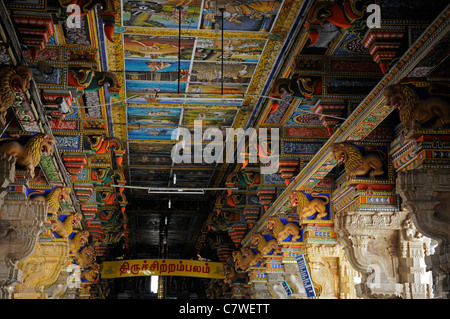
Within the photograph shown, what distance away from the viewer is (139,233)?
30.5 m

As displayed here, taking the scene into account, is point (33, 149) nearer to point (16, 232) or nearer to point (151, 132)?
point (16, 232)

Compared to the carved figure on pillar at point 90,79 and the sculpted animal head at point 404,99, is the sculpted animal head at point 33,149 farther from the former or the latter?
the sculpted animal head at point 404,99

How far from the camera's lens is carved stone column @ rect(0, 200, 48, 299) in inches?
420

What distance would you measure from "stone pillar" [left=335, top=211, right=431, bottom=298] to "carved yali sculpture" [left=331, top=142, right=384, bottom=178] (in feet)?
2.56

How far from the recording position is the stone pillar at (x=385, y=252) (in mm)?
9992

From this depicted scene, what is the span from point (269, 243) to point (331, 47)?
9080 mm

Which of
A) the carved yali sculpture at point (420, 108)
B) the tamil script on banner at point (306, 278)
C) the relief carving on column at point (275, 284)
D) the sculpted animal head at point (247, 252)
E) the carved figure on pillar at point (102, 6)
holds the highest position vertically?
the carved figure on pillar at point (102, 6)

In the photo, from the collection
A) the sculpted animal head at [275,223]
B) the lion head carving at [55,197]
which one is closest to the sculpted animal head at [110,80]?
the lion head carving at [55,197]

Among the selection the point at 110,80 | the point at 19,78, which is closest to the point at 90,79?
the point at 110,80

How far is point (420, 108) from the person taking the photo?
723 centimetres

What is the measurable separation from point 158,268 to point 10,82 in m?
16.3

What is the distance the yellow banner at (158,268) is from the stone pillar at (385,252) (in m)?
13.3

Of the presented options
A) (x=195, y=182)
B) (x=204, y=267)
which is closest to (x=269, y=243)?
(x=195, y=182)
